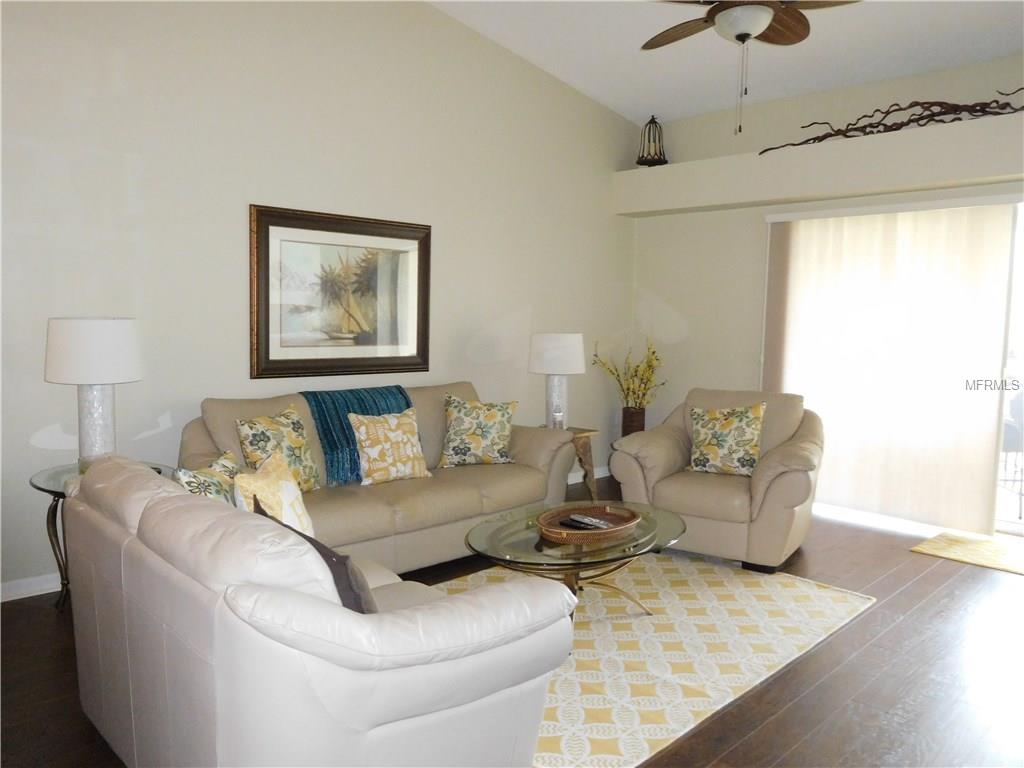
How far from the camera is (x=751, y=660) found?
3.08 m

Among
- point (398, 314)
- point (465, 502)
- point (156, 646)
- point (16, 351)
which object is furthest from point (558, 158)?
point (156, 646)

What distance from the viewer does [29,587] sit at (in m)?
3.63

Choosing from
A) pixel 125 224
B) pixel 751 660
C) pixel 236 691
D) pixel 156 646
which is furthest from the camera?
pixel 125 224

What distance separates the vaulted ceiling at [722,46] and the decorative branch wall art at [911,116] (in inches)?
9.7

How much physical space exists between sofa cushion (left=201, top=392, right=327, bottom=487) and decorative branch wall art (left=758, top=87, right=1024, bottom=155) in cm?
373

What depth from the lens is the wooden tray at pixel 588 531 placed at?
312 centimetres

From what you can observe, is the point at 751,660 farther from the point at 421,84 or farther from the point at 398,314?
the point at 421,84

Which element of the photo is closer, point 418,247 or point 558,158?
point 418,247

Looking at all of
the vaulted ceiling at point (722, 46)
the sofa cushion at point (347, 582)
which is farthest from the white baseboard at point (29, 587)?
the vaulted ceiling at point (722, 46)

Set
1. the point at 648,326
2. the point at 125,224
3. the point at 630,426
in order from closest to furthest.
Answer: the point at 125,224 < the point at 630,426 < the point at 648,326

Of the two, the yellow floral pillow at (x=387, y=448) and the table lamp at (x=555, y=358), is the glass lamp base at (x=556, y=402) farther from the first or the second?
the yellow floral pillow at (x=387, y=448)

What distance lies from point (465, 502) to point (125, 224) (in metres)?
2.21

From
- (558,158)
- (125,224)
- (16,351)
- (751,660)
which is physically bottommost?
(751,660)

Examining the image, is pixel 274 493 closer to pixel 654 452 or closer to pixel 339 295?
pixel 339 295
